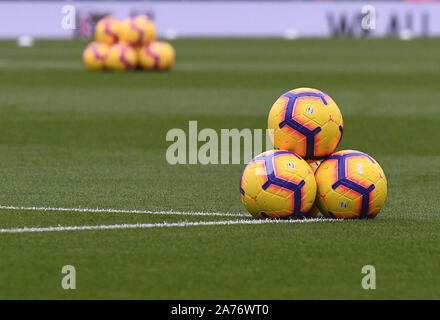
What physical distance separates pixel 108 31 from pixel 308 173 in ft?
71.3

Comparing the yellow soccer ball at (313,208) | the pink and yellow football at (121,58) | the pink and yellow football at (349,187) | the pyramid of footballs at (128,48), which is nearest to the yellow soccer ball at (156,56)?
the pyramid of footballs at (128,48)

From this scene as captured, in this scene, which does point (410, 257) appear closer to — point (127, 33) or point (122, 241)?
point (122, 241)

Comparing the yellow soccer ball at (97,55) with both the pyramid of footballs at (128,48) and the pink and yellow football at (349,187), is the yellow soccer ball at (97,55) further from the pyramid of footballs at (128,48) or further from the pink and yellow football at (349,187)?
the pink and yellow football at (349,187)

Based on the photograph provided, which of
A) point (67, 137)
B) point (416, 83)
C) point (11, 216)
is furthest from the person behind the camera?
point (416, 83)

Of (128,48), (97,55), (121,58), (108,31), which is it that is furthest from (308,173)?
(97,55)

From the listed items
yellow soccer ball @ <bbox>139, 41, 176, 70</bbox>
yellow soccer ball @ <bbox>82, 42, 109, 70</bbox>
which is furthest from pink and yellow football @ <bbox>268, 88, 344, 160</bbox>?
yellow soccer ball @ <bbox>82, 42, 109, 70</bbox>

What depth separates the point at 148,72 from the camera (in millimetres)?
31516

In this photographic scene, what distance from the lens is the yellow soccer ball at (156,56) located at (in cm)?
3105

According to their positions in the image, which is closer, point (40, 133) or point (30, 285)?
point (30, 285)

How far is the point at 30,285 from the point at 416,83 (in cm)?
2113

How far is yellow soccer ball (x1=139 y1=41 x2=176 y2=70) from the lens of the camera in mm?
31047

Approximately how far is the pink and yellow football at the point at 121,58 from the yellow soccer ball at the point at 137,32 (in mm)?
298

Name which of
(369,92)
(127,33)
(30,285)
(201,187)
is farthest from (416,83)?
(30,285)

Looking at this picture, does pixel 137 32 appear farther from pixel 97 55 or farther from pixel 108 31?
pixel 97 55
